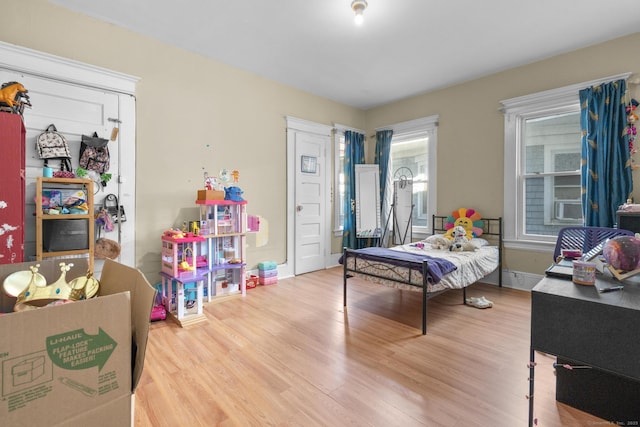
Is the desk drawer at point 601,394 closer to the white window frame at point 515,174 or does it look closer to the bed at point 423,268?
the bed at point 423,268

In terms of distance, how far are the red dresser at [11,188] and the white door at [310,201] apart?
307 centimetres

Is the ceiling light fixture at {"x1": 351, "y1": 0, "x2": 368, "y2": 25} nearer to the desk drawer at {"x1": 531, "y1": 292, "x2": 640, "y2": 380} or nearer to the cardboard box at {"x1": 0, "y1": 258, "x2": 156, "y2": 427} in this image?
the desk drawer at {"x1": 531, "y1": 292, "x2": 640, "y2": 380}

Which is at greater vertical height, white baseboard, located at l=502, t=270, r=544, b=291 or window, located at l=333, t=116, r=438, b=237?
window, located at l=333, t=116, r=438, b=237

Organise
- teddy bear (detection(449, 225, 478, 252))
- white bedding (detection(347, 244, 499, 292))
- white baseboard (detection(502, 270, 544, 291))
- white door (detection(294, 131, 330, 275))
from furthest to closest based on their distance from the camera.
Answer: white door (detection(294, 131, 330, 275)) → white baseboard (detection(502, 270, 544, 291)) → teddy bear (detection(449, 225, 478, 252)) → white bedding (detection(347, 244, 499, 292))

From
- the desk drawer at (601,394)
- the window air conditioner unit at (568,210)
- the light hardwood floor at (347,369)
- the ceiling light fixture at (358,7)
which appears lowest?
the light hardwood floor at (347,369)

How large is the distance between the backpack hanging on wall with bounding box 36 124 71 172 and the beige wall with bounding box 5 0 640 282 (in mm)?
600

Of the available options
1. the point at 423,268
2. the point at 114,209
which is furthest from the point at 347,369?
the point at 114,209

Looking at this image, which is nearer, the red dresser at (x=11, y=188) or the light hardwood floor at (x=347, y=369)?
the light hardwood floor at (x=347, y=369)

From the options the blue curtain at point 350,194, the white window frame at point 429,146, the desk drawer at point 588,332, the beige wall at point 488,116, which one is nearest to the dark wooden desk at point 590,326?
the desk drawer at point 588,332

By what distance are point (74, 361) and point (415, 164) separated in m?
4.95

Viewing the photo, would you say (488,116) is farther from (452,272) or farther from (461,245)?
(452,272)

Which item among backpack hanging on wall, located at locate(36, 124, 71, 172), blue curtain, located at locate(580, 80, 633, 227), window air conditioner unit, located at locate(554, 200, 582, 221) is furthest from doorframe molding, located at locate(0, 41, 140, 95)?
window air conditioner unit, located at locate(554, 200, 582, 221)

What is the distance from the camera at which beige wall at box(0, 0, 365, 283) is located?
2.71 metres

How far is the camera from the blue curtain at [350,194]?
5.20 metres
